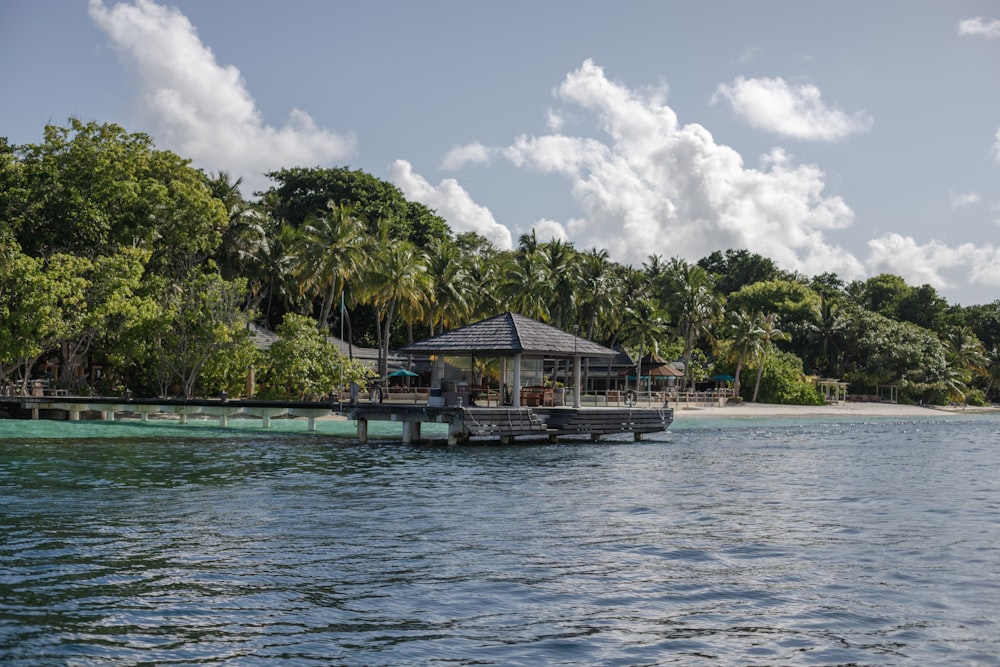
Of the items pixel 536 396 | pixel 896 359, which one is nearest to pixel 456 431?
pixel 536 396

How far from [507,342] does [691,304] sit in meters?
42.2

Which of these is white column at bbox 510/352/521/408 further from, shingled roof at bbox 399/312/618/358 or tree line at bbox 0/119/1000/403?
tree line at bbox 0/119/1000/403

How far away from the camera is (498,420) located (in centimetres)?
3462

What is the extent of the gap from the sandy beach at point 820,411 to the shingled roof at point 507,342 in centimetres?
2263

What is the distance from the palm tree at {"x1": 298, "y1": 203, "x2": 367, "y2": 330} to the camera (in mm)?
56375

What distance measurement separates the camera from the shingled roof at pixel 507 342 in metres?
36.4

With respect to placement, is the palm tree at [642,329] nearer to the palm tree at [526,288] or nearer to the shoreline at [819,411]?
the shoreline at [819,411]

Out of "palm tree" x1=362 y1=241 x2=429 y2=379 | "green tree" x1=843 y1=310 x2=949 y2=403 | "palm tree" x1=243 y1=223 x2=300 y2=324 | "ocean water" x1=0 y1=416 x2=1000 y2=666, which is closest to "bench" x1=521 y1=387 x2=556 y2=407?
"ocean water" x1=0 y1=416 x2=1000 y2=666

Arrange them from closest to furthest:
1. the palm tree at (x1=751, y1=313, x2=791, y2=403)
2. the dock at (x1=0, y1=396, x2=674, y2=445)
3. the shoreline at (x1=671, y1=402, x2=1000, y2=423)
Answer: the dock at (x1=0, y1=396, x2=674, y2=445)
the shoreline at (x1=671, y1=402, x2=1000, y2=423)
the palm tree at (x1=751, y1=313, x2=791, y2=403)

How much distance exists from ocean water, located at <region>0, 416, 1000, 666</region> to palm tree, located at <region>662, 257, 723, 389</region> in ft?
160

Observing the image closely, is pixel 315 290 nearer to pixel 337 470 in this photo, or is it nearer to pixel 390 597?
pixel 337 470

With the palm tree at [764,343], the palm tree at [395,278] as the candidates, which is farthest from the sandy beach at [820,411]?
the palm tree at [395,278]

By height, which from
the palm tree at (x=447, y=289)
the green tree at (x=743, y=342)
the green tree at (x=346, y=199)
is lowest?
the green tree at (x=743, y=342)

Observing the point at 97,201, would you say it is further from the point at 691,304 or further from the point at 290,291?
Result: the point at 691,304
